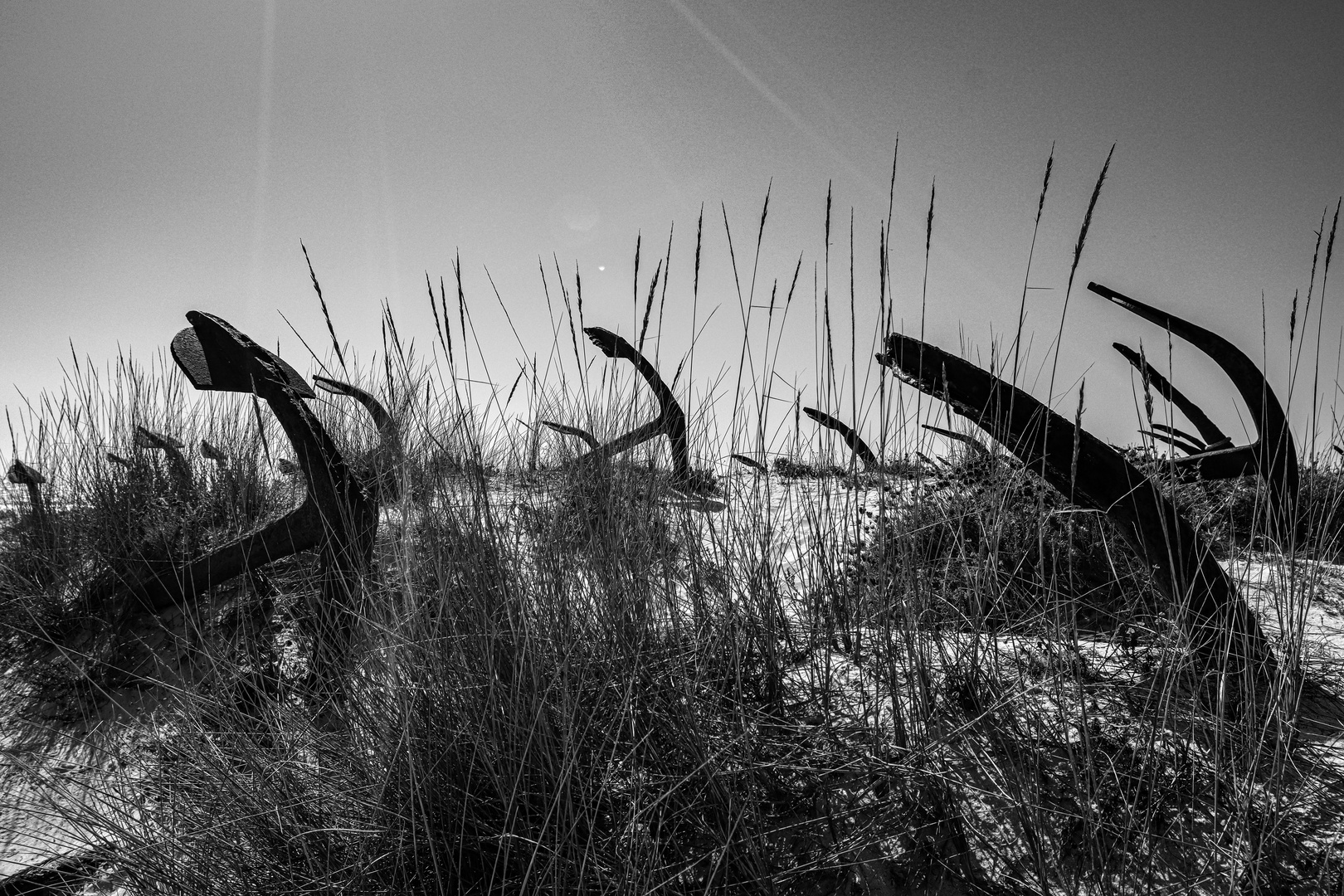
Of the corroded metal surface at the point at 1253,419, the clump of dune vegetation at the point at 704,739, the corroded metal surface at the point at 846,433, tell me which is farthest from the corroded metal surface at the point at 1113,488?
the corroded metal surface at the point at 1253,419

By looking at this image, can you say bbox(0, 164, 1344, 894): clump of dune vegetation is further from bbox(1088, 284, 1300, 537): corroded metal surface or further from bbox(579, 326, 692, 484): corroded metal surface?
bbox(1088, 284, 1300, 537): corroded metal surface

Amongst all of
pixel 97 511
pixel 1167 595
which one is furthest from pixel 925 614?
pixel 97 511

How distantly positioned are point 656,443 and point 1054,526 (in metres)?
2.22

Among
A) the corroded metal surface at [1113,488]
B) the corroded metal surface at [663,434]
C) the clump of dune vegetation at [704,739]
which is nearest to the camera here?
the clump of dune vegetation at [704,739]

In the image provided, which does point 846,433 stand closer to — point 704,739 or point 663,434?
point 663,434

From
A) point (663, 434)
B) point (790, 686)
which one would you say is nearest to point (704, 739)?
point (790, 686)

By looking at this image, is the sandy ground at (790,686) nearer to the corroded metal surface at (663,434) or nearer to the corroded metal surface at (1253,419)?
the corroded metal surface at (663,434)

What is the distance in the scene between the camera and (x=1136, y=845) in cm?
122

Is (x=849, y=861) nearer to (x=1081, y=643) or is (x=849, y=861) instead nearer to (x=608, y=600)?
(x=608, y=600)

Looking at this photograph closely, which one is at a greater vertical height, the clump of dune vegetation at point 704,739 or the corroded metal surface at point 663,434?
the corroded metal surface at point 663,434

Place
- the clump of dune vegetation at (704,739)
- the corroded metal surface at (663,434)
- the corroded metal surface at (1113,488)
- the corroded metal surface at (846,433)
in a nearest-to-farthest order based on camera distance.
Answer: the clump of dune vegetation at (704,739) → the corroded metal surface at (1113,488) → the corroded metal surface at (846,433) → the corroded metal surface at (663,434)

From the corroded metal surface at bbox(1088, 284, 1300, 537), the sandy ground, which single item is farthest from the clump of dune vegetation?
the corroded metal surface at bbox(1088, 284, 1300, 537)

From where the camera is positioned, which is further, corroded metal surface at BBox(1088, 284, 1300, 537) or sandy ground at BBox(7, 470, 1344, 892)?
corroded metal surface at BBox(1088, 284, 1300, 537)

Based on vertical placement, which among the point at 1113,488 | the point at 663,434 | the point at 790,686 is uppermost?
the point at 663,434
